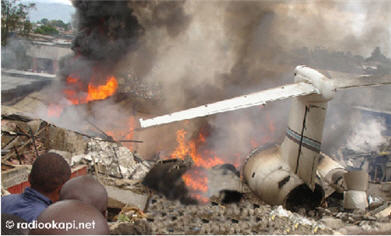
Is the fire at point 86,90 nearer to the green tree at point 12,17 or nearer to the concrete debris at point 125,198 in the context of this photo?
the green tree at point 12,17

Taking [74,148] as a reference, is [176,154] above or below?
below

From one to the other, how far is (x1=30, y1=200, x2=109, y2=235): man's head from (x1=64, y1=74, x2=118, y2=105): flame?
18.3 meters

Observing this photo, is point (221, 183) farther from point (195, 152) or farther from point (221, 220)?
point (195, 152)

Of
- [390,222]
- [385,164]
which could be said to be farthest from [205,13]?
[390,222]

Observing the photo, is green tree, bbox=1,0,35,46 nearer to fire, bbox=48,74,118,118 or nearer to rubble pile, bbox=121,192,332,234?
fire, bbox=48,74,118,118

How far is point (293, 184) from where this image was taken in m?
8.73

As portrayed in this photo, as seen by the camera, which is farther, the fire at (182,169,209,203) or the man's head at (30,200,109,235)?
the fire at (182,169,209,203)

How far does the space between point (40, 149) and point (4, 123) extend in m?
1.30

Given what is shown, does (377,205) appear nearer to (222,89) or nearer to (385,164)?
(385,164)

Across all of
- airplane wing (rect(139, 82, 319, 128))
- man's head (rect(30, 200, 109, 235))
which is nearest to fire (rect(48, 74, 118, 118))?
airplane wing (rect(139, 82, 319, 128))

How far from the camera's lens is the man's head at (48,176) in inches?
133

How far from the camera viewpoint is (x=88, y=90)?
830 inches

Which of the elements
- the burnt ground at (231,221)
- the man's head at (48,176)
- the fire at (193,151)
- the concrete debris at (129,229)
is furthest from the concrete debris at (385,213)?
the fire at (193,151)

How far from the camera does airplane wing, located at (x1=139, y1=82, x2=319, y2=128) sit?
666 centimetres
